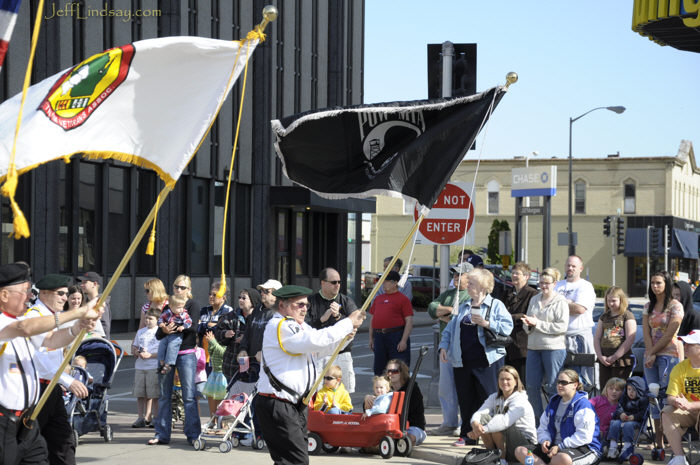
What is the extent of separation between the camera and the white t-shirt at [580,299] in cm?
1125

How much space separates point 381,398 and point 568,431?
2.17 m

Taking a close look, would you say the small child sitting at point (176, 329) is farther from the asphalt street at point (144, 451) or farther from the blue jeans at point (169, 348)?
the asphalt street at point (144, 451)

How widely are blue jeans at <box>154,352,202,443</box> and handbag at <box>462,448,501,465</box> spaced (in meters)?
3.08

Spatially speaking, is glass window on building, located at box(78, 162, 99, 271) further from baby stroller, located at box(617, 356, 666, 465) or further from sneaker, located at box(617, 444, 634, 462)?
sneaker, located at box(617, 444, 634, 462)

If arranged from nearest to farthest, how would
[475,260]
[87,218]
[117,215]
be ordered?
[475,260] → [87,218] → [117,215]

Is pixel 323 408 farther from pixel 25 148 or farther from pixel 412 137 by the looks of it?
pixel 25 148

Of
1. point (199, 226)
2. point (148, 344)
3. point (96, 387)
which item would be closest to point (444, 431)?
point (148, 344)

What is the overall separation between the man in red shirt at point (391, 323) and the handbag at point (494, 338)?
1.69 metres

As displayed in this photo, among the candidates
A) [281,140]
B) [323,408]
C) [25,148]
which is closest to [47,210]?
[323,408]

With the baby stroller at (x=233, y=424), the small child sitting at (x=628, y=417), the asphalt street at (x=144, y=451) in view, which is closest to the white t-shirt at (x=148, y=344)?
the asphalt street at (x=144, y=451)

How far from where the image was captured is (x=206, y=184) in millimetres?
30312

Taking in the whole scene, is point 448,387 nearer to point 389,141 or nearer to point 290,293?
point 389,141

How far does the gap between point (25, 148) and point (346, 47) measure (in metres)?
34.1

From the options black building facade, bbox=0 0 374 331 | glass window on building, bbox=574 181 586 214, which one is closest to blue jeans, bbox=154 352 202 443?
black building facade, bbox=0 0 374 331
